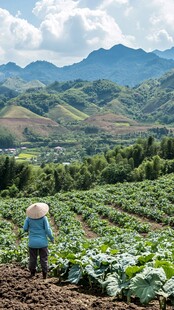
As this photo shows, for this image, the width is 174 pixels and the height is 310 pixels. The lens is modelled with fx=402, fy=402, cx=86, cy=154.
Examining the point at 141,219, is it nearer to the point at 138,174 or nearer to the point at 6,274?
the point at 6,274

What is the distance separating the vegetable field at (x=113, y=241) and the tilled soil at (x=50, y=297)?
236 millimetres

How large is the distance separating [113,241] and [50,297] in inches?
314

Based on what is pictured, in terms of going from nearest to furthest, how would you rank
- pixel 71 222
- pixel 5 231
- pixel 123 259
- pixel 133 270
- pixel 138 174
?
pixel 133 270, pixel 123 259, pixel 5 231, pixel 71 222, pixel 138 174

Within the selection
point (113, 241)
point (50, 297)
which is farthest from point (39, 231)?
point (113, 241)

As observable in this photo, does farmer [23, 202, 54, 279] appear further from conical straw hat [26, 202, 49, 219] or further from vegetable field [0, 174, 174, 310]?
vegetable field [0, 174, 174, 310]

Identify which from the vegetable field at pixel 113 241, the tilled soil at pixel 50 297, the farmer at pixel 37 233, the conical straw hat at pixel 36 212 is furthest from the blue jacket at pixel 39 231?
the tilled soil at pixel 50 297

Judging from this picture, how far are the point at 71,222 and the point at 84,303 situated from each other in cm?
2202

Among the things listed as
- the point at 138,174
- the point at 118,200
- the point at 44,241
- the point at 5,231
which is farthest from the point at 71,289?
the point at 138,174

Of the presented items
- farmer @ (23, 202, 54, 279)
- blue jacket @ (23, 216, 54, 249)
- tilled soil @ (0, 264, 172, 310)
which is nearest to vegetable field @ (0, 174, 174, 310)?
tilled soil @ (0, 264, 172, 310)

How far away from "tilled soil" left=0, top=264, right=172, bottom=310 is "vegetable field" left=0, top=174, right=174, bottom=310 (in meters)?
0.24

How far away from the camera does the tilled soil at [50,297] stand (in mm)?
8680

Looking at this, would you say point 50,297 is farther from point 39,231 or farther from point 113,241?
point 113,241

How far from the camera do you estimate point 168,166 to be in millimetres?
81688

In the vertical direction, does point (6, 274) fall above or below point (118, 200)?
above
